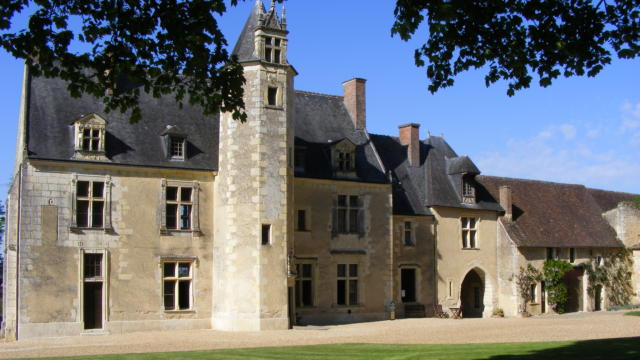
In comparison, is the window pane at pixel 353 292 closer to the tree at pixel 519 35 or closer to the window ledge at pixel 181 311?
the window ledge at pixel 181 311

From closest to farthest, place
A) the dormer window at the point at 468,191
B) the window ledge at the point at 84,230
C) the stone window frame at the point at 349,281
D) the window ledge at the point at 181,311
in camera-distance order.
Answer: the window ledge at the point at 84,230 → the window ledge at the point at 181,311 → the stone window frame at the point at 349,281 → the dormer window at the point at 468,191

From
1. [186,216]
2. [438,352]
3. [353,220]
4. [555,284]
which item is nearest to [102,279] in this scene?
[186,216]

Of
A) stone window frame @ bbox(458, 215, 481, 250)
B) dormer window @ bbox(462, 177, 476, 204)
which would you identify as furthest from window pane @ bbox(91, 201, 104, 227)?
dormer window @ bbox(462, 177, 476, 204)

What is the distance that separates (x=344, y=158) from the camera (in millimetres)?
25938

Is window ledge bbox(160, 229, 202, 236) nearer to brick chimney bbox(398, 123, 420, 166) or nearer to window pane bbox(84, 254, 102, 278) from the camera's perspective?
window pane bbox(84, 254, 102, 278)

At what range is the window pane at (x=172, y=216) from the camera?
22.6 metres

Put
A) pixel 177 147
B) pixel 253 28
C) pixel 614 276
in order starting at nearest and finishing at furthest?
pixel 177 147, pixel 253 28, pixel 614 276

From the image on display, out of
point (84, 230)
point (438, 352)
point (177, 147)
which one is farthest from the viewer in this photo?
point (177, 147)

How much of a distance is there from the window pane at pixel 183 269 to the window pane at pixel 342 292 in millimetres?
5583

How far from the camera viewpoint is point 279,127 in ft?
74.1

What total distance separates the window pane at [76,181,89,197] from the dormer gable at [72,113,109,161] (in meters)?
0.72

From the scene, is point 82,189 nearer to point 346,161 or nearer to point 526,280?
point 346,161

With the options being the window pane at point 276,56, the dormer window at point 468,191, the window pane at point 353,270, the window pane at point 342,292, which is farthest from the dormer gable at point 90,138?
the dormer window at point 468,191

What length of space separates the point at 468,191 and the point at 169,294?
43.4 feet
